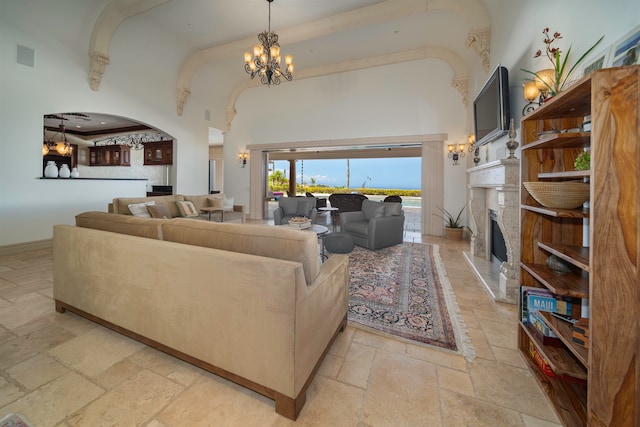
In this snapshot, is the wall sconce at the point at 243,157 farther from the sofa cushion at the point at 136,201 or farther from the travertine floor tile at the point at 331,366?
the travertine floor tile at the point at 331,366

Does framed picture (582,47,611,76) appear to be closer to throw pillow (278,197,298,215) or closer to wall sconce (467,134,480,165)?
wall sconce (467,134,480,165)

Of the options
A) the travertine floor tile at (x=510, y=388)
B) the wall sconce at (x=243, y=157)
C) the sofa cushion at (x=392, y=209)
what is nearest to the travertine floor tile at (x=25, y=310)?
the travertine floor tile at (x=510, y=388)

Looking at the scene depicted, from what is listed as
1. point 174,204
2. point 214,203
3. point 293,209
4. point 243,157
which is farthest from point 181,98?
point 293,209

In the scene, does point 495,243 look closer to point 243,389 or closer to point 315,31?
point 243,389

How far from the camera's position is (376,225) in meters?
4.42

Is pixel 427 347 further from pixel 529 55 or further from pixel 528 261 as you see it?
pixel 529 55

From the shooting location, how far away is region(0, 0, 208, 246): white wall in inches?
160

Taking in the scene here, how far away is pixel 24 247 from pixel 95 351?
4188mm

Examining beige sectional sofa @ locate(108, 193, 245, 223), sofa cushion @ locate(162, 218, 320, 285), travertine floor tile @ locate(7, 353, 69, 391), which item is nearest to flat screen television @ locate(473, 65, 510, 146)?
sofa cushion @ locate(162, 218, 320, 285)

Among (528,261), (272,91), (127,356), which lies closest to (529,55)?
(528,261)

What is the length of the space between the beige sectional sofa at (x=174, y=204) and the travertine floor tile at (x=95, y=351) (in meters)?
3.22

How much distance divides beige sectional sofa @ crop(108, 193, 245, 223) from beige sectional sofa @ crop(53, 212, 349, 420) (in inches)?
118

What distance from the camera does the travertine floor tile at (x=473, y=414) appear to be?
1253mm

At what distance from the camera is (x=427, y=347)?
6.04 ft
